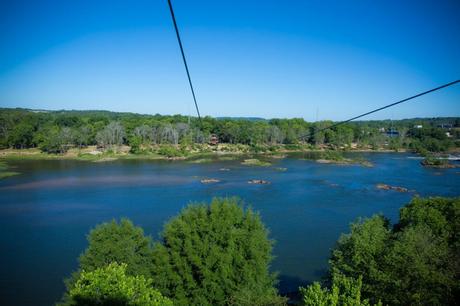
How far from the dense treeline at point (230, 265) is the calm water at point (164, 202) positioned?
274 cm

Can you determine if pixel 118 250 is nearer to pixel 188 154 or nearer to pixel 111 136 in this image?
pixel 188 154

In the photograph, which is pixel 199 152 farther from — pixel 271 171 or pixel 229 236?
pixel 229 236

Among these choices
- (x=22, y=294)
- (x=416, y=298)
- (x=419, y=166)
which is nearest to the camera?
(x=416, y=298)

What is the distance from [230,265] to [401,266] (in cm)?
392

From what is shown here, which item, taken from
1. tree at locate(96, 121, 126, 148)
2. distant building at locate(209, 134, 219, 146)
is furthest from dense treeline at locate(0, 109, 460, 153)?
distant building at locate(209, 134, 219, 146)

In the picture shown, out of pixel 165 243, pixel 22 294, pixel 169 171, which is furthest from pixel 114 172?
pixel 165 243

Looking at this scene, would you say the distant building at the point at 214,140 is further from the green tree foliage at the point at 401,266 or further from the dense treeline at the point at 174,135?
the green tree foliage at the point at 401,266

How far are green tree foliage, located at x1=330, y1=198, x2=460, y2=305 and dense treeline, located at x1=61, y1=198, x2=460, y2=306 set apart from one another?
18 mm

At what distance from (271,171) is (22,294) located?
74.7 feet

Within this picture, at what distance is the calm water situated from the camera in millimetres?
11609

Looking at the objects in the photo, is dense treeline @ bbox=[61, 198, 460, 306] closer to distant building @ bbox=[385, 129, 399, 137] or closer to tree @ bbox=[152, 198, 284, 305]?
tree @ bbox=[152, 198, 284, 305]

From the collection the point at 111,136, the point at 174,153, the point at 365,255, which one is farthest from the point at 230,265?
the point at 111,136

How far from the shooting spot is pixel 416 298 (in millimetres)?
5527

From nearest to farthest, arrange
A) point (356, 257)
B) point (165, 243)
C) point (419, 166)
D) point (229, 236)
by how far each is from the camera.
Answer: point (356, 257)
point (229, 236)
point (165, 243)
point (419, 166)
